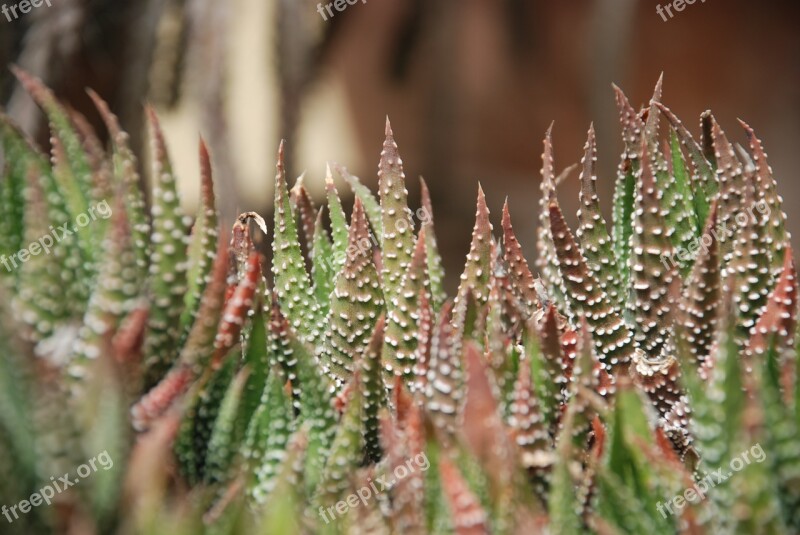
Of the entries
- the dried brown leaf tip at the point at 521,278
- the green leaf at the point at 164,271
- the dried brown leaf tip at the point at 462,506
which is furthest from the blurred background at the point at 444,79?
the dried brown leaf tip at the point at 462,506

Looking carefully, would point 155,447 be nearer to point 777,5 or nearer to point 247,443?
point 247,443

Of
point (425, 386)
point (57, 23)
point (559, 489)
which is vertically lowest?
point (559, 489)

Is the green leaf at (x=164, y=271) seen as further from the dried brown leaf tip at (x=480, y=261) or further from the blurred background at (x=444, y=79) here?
the blurred background at (x=444, y=79)

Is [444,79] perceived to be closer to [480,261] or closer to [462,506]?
[480,261]

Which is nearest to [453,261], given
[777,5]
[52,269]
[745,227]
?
[777,5]

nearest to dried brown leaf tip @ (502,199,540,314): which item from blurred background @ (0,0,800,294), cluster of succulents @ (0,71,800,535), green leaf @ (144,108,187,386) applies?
cluster of succulents @ (0,71,800,535)

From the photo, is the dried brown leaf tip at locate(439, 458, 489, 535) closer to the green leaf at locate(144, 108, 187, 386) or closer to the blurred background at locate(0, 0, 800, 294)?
the green leaf at locate(144, 108, 187, 386)
